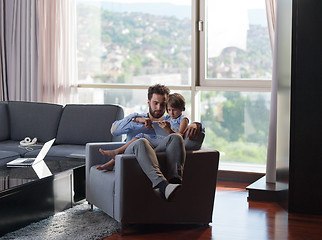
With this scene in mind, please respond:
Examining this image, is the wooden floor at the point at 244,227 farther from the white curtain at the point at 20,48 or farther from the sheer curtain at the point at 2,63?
the sheer curtain at the point at 2,63

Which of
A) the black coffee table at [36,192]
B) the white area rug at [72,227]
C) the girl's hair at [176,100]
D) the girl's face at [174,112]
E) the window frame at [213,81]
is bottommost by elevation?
the white area rug at [72,227]

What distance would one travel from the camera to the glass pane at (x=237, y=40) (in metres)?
5.82

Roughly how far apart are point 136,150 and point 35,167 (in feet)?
3.63

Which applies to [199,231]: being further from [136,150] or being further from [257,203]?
[257,203]

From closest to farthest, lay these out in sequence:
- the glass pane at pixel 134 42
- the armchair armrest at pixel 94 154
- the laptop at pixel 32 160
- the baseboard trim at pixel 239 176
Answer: the armchair armrest at pixel 94 154 < the laptop at pixel 32 160 < the baseboard trim at pixel 239 176 < the glass pane at pixel 134 42

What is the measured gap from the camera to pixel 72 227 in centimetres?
396

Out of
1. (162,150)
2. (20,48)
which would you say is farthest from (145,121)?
(20,48)

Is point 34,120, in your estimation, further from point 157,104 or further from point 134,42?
point 157,104

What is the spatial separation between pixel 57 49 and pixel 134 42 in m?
0.92

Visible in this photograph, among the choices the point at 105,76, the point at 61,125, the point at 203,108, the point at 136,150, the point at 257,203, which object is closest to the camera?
the point at 136,150

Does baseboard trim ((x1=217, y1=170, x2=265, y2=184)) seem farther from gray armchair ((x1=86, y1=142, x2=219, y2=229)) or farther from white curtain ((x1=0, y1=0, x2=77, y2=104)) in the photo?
white curtain ((x1=0, y1=0, x2=77, y2=104))

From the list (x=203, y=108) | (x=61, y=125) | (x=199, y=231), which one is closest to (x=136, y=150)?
(x=199, y=231)

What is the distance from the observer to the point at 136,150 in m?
3.78

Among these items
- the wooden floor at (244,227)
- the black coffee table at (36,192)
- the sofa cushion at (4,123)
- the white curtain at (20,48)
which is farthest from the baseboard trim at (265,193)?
the white curtain at (20,48)
